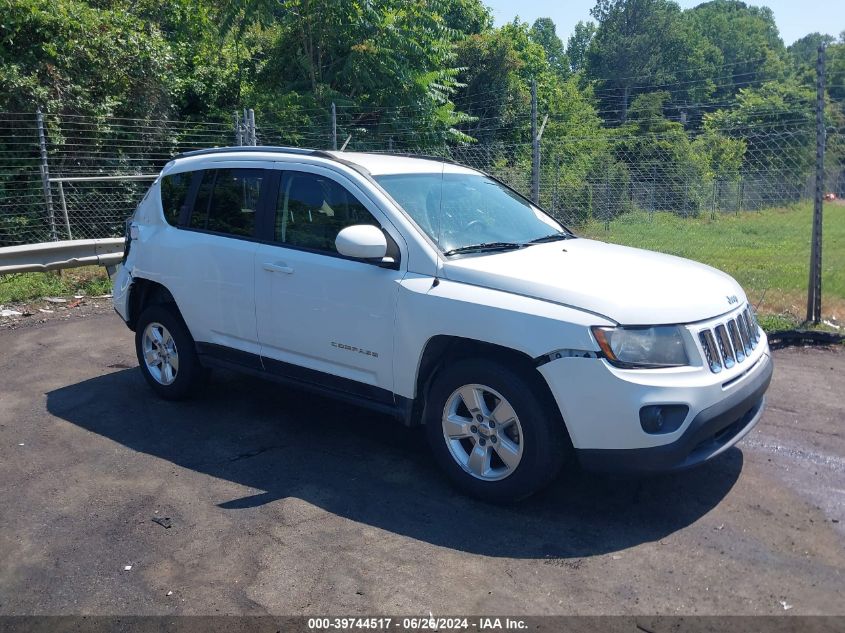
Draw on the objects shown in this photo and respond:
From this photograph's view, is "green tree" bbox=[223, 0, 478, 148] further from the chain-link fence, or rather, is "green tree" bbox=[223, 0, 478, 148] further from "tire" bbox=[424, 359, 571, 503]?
"tire" bbox=[424, 359, 571, 503]

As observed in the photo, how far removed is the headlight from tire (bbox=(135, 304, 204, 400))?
130 inches

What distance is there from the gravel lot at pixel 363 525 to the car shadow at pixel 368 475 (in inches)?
0.6

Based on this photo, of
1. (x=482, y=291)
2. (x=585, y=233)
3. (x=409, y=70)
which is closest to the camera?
(x=482, y=291)

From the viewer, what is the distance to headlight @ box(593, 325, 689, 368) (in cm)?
382

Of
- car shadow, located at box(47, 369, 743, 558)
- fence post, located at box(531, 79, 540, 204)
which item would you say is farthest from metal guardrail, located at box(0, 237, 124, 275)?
fence post, located at box(531, 79, 540, 204)

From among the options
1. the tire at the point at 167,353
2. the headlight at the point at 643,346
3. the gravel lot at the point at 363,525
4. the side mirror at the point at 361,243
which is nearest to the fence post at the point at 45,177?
the tire at the point at 167,353

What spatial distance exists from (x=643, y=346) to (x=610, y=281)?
0.46 meters

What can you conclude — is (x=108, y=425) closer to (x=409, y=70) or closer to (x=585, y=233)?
(x=585, y=233)

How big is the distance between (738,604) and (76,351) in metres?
6.48

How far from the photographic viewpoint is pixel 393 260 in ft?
14.9

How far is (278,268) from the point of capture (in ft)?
16.5

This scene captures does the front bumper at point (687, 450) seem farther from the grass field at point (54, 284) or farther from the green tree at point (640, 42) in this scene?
the green tree at point (640, 42)

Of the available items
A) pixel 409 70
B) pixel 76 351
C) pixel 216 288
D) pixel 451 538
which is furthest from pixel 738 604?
pixel 409 70

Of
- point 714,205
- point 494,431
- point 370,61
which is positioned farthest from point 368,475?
point 714,205
